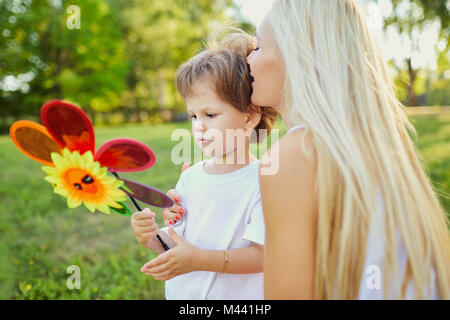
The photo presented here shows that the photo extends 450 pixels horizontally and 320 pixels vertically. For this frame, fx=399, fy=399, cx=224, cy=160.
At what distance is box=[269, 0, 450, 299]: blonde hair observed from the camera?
1.11m

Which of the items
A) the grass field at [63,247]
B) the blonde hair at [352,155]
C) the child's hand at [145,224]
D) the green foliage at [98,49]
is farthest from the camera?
the green foliage at [98,49]

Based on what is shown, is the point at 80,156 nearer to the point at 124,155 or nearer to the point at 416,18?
the point at 124,155

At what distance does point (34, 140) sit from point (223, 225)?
749 millimetres

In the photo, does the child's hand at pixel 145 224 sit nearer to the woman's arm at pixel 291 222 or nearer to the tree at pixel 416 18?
the woman's arm at pixel 291 222

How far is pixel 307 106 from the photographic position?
118 centimetres

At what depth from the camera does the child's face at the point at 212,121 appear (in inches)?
61.9

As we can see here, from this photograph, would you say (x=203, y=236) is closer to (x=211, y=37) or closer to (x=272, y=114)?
(x=272, y=114)

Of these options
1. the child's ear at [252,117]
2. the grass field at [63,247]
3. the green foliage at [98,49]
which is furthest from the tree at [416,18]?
the green foliage at [98,49]

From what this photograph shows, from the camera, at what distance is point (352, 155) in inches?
43.5

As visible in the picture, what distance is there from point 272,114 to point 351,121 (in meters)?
0.72

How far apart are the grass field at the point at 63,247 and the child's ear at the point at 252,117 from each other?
128cm

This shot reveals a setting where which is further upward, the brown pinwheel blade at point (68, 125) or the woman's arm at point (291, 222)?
the brown pinwheel blade at point (68, 125)
